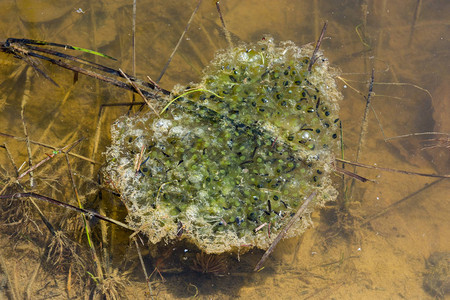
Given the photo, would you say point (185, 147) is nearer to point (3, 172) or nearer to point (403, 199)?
point (3, 172)

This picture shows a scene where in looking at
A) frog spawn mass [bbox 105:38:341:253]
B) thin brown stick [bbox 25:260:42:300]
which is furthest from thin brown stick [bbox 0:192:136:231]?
thin brown stick [bbox 25:260:42:300]

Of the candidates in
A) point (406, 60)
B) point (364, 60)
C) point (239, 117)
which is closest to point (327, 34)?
point (364, 60)


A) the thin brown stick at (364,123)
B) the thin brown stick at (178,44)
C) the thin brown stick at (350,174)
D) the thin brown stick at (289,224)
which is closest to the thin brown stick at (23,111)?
the thin brown stick at (178,44)

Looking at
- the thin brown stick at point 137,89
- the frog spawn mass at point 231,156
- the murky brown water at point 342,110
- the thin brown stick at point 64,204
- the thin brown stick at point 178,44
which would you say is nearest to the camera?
the thin brown stick at point 64,204

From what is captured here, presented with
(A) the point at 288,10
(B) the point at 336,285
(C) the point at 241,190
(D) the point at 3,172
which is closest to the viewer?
(C) the point at 241,190

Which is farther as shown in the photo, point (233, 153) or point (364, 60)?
point (364, 60)

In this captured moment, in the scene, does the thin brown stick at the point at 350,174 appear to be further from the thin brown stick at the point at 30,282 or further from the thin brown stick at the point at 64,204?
the thin brown stick at the point at 30,282
